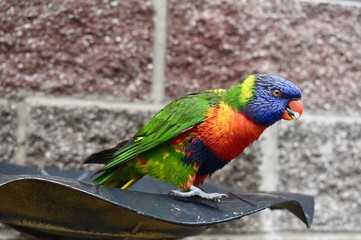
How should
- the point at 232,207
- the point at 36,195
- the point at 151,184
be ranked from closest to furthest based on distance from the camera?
the point at 36,195
the point at 232,207
the point at 151,184

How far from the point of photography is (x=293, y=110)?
42.9 inches

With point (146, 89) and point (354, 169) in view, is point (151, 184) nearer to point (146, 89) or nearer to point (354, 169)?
point (146, 89)

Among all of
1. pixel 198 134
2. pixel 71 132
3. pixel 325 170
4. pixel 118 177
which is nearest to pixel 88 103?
pixel 71 132

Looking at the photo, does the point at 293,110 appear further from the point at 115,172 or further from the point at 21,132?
the point at 21,132

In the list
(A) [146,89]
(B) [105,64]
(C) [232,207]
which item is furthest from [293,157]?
(C) [232,207]

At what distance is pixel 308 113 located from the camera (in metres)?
1.55

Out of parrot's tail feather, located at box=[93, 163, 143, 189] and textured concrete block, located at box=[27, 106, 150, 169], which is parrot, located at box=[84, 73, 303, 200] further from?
textured concrete block, located at box=[27, 106, 150, 169]

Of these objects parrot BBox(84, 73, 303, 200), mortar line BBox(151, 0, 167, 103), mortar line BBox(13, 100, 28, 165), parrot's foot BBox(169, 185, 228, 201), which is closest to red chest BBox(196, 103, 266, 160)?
parrot BBox(84, 73, 303, 200)

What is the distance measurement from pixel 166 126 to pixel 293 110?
0.25 m

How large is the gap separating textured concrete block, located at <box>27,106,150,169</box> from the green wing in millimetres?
334

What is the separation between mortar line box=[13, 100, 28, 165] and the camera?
136 cm

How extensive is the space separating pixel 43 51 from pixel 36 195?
71 cm

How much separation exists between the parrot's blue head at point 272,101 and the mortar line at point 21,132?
0.56 meters

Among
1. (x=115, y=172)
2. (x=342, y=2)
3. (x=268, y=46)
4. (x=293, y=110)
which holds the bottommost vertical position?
(x=115, y=172)
